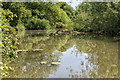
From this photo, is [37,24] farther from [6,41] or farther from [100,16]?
[6,41]

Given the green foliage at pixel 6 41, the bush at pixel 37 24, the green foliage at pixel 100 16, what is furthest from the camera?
the bush at pixel 37 24

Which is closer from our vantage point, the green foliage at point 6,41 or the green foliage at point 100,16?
the green foliage at point 6,41

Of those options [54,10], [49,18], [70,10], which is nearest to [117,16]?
[54,10]

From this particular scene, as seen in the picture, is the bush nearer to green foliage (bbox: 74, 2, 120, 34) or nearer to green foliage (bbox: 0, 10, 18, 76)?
green foliage (bbox: 74, 2, 120, 34)

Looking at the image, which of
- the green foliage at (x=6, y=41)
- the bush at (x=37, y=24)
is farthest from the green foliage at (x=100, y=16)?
the green foliage at (x=6, y=41)

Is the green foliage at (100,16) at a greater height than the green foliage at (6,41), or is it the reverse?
the green foliage at (100,16)

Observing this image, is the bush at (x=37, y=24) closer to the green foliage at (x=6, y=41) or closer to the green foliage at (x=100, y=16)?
the green foliage at (x=100, y=16)

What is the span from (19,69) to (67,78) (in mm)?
1947

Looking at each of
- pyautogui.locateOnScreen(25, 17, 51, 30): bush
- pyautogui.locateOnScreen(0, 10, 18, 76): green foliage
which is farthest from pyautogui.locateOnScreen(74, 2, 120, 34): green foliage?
pyautogui.locateOnScreen(0, 10, 18, 76): green foliage

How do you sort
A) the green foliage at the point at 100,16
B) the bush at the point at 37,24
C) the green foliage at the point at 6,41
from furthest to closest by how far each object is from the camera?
the bush at the point at 37,24, the green foliage at the point at 100,16, the green foliage at the point at 6,41

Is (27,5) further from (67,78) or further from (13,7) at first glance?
(67,78)

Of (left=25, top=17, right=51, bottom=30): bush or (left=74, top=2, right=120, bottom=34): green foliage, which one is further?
(left=25, top=17, right=51, bottom=30): bush

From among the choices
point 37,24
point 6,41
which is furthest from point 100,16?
point 6,41

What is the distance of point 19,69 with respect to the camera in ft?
18.6
